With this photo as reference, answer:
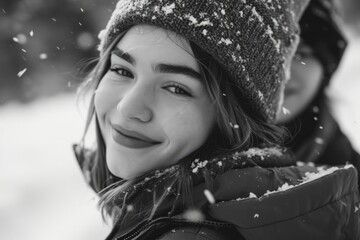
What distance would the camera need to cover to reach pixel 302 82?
305 cm

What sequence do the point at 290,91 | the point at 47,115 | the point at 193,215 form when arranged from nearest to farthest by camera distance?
1. the point at 193,215
2. the point at 290,91
3. the point at 47,115

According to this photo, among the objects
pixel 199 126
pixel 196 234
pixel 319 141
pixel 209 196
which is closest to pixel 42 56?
pixel 319 141

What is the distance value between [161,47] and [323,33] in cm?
202

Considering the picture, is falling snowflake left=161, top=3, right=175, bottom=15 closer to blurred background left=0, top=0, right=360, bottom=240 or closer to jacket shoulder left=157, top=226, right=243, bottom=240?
jacket shoulder left=157, top=226, right=243, bottom=240

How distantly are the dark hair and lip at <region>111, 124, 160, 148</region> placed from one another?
13cm

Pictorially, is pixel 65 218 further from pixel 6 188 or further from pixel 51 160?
pixel 51 160

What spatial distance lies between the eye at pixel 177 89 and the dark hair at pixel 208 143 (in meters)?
0.09

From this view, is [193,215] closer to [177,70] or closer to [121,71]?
[177,70]

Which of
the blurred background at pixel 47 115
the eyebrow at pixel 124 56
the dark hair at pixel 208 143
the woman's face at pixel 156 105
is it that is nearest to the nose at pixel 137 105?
the woman's face at pixel 156 105

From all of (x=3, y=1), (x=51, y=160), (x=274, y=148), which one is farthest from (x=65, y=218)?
(x=3, y=1)

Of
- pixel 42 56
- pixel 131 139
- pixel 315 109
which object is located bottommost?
pixel 42 56

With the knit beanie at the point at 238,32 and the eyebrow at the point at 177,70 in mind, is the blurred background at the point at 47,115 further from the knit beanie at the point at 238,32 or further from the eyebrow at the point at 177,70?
the eyebrow at the point at 177,70

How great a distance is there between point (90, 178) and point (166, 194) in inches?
37.5

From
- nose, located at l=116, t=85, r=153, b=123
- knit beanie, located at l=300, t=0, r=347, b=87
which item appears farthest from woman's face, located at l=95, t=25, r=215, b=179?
knit beanie, located at l=300, t=0, r=347, b=87
